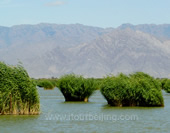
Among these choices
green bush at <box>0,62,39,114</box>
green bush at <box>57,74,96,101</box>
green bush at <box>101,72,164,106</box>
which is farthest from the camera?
green bush at <box>57,74,96,101</box>

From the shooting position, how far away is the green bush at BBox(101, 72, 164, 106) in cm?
3666

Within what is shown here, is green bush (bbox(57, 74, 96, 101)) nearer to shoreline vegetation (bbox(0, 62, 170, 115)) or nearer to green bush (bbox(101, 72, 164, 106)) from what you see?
shoreline vegetation (bbox(0, 62, 170, 115))

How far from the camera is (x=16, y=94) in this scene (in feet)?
94.3

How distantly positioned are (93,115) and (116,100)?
→ 251 inches

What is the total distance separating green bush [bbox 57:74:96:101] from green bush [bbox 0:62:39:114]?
16033 mm

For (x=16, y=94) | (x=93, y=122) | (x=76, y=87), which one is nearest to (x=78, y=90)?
(x=76, y=87)

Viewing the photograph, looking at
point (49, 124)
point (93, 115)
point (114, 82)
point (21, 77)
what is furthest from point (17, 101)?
point (114, 82)

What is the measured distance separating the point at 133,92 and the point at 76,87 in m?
9.11

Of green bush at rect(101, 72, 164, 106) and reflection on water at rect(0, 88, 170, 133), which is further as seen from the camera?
green bush at rect(101, 72, 164, 106)

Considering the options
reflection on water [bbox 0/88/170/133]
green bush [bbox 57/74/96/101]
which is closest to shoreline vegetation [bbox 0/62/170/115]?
green bush [bbox 57/74/96/101]

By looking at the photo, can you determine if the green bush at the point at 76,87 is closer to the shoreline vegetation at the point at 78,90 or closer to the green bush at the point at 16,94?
the shoreline vegetation at the point at 78,90

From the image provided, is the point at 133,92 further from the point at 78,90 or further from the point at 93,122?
the point at 93,122

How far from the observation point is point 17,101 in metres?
28.7

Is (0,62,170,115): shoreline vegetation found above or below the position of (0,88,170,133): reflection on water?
above
